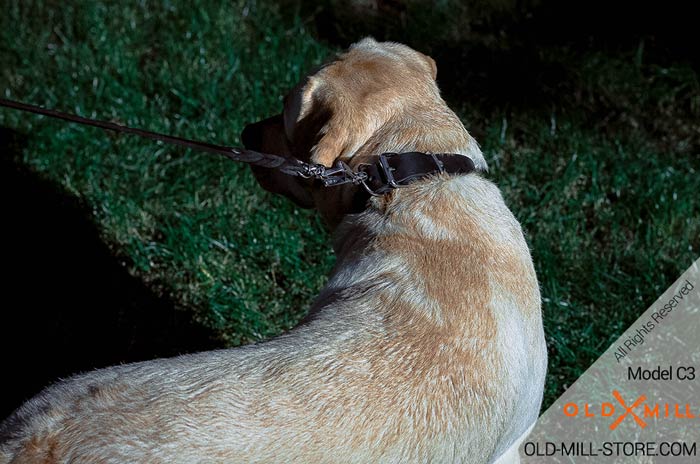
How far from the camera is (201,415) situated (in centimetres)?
230

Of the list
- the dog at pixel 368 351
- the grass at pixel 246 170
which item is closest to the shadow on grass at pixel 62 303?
the grass at pixel 246 170

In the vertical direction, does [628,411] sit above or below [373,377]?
below

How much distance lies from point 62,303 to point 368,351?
243cm

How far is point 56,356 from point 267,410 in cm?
223

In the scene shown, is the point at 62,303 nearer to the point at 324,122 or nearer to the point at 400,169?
the point at 324,122

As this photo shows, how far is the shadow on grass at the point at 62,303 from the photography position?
4.23 m

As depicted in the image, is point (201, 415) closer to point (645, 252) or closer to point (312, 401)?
point (312, 401)

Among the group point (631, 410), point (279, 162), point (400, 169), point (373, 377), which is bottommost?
point (631, 410)

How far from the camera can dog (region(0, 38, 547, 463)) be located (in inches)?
89.5

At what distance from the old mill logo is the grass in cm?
14

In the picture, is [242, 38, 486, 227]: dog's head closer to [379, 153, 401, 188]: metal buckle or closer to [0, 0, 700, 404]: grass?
[379, 153, 401, 188]: metal buckle

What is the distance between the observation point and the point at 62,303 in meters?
4.50

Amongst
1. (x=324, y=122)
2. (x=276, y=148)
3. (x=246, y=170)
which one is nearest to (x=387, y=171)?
(x=324, y=122)

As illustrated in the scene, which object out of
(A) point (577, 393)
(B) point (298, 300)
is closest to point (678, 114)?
(A) point (577, 393)
